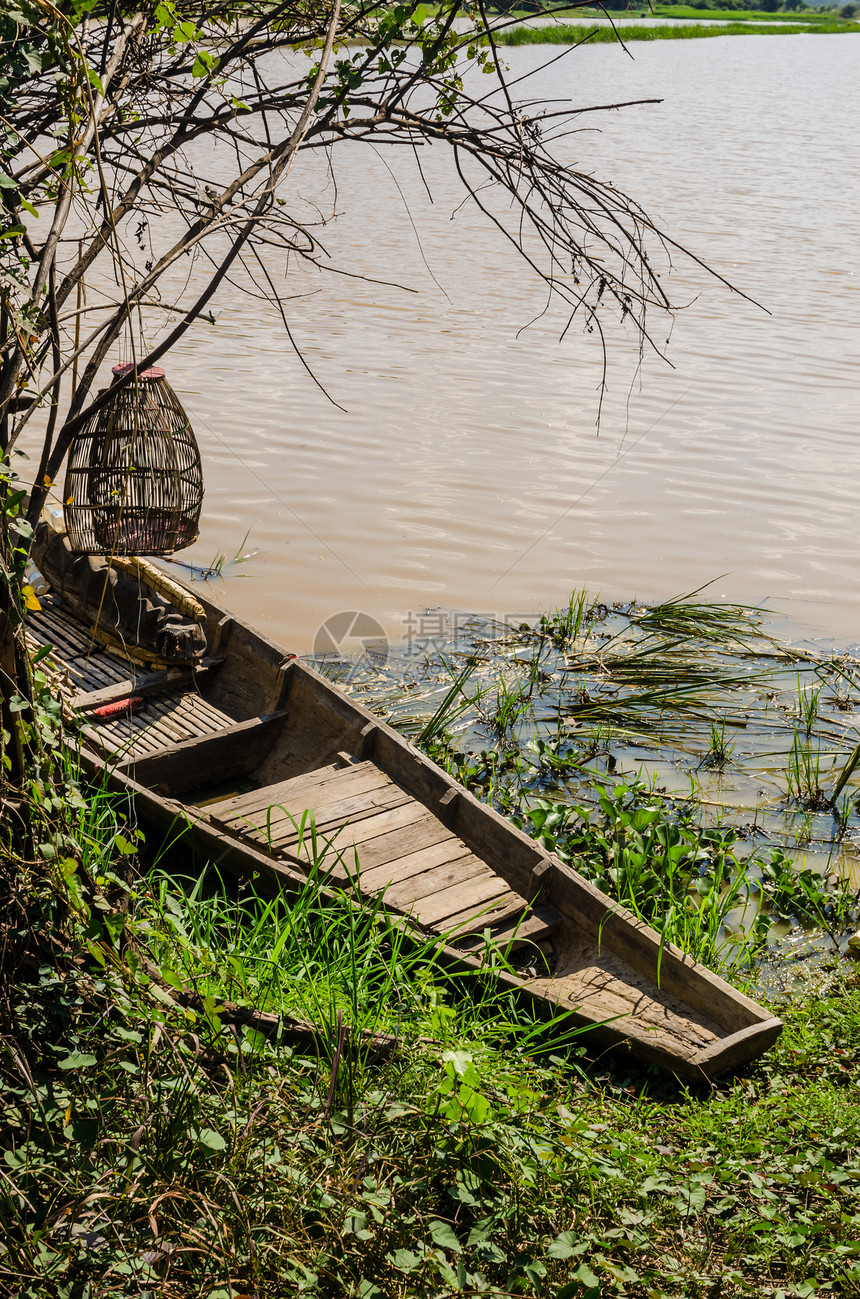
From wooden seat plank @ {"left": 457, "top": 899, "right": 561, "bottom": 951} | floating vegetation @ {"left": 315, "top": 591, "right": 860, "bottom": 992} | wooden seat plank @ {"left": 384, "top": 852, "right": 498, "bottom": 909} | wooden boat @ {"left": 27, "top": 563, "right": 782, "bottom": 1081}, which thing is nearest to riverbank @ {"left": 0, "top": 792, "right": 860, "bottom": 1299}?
wooden boat @ {"left": 27, "top": 563, "right": 782, "bottom": 1081}

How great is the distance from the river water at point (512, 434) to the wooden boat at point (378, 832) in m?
1.65

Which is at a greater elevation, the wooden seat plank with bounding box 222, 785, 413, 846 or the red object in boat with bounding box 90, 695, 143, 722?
the red object in boat with bounding box 90, 695, 143, 722

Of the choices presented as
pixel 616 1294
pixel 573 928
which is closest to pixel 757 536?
pixel 573 928

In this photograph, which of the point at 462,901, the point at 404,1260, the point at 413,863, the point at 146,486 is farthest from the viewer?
the point at 146,486

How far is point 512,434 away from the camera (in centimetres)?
930

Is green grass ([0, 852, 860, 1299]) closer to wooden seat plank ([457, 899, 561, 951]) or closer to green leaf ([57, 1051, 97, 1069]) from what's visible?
green leaf ([57, 1051, 97, 1069])

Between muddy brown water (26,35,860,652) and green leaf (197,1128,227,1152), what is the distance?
2.73 metres

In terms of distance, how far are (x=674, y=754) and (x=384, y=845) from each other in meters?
2.07

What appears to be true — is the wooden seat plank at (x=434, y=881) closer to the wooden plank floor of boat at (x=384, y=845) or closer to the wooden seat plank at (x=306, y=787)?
the wooden plank floor of boat at (x=384, y=845)

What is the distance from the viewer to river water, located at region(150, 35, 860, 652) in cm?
718

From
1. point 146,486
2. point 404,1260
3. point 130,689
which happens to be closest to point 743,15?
point 146,486

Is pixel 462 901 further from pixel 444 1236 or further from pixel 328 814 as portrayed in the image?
pixel 444 1236

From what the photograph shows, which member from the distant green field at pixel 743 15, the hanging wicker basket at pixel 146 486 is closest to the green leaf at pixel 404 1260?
the hanging wicker basket at pixel 146 486

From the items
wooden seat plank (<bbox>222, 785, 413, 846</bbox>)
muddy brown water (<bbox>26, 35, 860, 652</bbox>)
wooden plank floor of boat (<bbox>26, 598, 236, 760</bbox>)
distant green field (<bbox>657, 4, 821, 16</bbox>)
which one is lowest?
wooden seat plank (<bbox>222, 785, 413, 846</bbox>)
